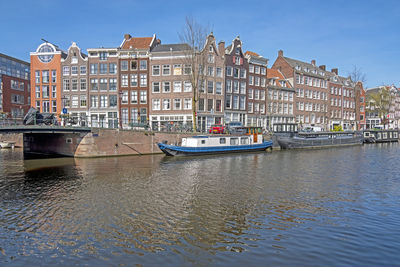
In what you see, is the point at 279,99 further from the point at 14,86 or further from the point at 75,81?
the point at 14,86

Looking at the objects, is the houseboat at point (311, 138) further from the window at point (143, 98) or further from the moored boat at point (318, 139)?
the window at point (143, 98)

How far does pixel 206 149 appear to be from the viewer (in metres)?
34.2

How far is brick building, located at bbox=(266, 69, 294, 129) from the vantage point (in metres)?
Result: 60.8

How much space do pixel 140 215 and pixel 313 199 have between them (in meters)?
8.79

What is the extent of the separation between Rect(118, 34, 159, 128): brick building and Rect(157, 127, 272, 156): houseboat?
17000 millimetres

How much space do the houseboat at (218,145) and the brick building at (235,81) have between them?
14.3 meters

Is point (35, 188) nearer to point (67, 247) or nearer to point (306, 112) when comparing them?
point (67, 247)

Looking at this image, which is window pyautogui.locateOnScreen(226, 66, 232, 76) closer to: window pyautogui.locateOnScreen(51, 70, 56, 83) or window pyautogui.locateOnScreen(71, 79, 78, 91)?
window pyautogui.locateOnScreen(71, 79, 78, 91)

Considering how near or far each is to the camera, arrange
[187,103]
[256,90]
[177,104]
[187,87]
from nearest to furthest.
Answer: [187,87] → [187,103] → [177,104] → [256,90]

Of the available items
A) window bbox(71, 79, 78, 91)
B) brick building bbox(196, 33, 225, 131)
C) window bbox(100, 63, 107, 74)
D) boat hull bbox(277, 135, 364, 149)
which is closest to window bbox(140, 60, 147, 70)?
window bbox(100, 63, 107, 74)

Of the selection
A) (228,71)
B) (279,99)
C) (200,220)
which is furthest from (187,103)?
(200,220)

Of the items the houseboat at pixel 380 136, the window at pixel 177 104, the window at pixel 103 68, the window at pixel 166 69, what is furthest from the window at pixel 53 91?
the houseboat at pixel 380 136

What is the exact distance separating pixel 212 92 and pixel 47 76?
3091cm

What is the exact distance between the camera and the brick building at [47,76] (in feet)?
168
